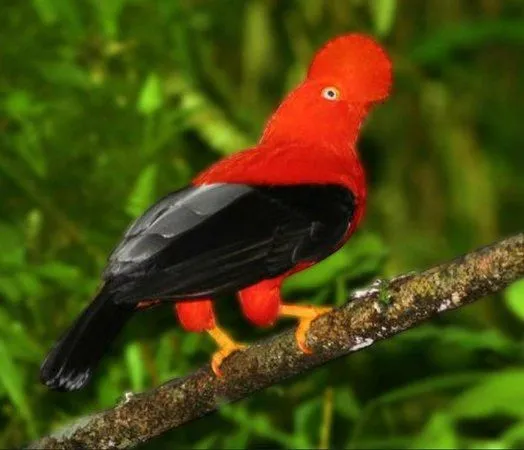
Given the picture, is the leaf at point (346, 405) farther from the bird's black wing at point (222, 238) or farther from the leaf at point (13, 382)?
the bird's black wing at point (222, 238)

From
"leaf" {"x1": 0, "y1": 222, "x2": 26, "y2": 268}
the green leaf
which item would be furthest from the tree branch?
"leaf" {"x1": 0, "y1": 222, "x2": 26, "y2": 268}

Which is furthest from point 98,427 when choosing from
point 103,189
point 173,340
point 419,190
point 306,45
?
point 419,190

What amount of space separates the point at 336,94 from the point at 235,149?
1280 millimetres

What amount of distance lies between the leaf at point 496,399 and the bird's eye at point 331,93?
721 mm

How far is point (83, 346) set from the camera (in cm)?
156

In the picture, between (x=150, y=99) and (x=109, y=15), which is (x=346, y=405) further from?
(x=109, y=15)

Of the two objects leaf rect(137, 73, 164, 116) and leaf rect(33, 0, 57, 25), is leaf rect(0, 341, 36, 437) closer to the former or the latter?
leaf rect(137, 73, 164, 116)

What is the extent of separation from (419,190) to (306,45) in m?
0.61

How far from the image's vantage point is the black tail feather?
153cm

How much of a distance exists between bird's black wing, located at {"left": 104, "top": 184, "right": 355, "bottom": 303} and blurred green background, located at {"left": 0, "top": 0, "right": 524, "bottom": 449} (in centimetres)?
60

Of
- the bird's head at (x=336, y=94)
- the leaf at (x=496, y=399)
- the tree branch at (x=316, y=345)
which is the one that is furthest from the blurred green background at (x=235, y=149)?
the bird's head at (x=336, y=94)

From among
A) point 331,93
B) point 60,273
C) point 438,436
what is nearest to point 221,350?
point 331,93

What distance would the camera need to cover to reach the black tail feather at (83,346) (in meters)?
1.53

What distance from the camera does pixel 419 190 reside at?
3732mm
